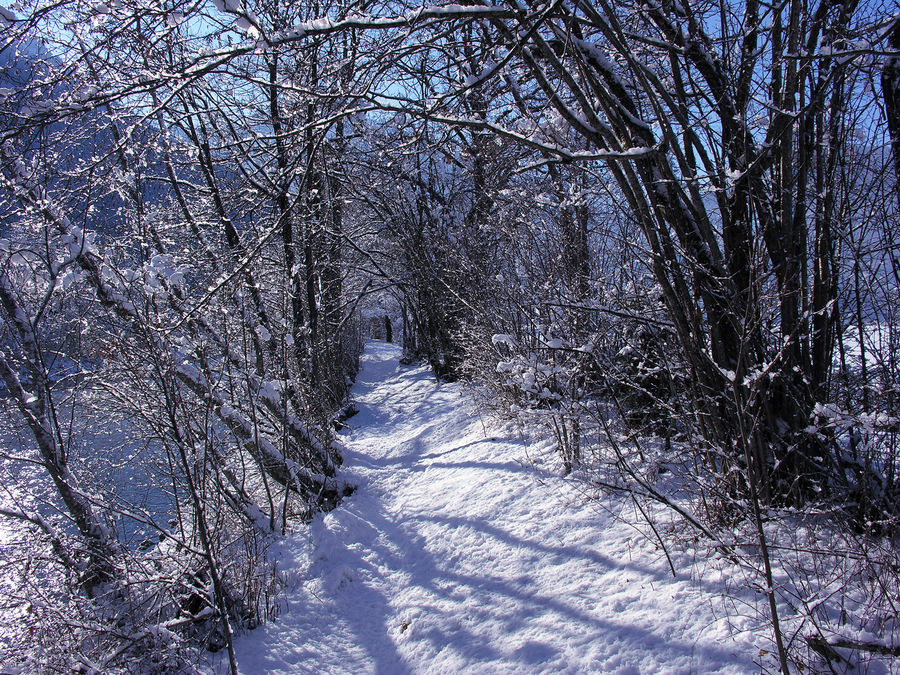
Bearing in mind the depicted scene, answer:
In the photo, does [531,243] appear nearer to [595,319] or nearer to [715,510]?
[595,319]

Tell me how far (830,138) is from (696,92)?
0.81m

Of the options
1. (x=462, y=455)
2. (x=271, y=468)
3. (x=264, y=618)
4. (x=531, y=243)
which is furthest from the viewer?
(x=462, y=455)

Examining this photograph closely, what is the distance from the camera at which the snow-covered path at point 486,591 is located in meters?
2.27

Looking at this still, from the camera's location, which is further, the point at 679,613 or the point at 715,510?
the point at 715,510

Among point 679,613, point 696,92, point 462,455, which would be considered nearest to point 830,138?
point 696,92

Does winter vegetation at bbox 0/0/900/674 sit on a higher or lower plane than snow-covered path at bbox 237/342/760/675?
higher

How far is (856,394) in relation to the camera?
8.27 feet

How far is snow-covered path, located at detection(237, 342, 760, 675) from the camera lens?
2268mm

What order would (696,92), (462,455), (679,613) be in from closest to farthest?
(679,613), (696,92), (462,455)

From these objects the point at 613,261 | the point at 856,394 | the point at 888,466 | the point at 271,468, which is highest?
the point at 613,261

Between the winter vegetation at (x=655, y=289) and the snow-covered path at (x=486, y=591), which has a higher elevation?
the winter vegetation at (x=655, y=289)

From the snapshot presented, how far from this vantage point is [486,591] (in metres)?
3.22

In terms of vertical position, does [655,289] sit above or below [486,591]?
above

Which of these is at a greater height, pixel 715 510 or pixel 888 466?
pixel 888 466
